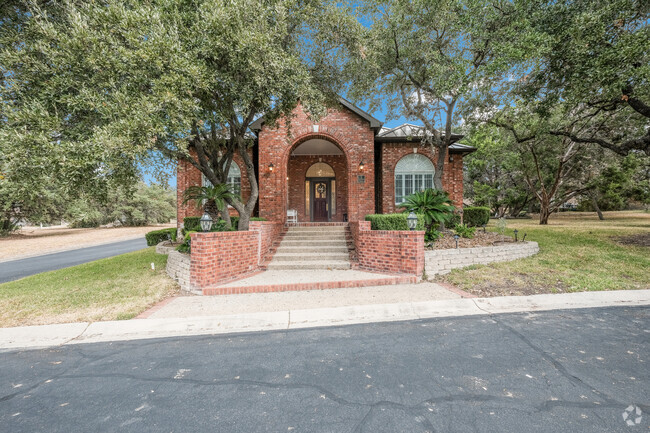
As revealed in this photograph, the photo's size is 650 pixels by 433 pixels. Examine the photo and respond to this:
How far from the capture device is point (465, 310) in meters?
4.43

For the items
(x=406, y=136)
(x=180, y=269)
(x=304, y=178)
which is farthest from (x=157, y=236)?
(x=406, y=136)

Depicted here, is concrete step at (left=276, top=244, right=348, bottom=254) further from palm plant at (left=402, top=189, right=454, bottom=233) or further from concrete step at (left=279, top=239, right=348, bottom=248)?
palm plant at (left=402, top=189, right=454, bottom=233)

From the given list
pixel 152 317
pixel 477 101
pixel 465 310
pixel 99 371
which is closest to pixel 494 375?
pixel 465 310

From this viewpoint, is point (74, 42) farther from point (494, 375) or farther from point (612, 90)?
point (612, 90)

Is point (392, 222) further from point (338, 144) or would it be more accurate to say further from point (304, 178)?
point (304, 178)

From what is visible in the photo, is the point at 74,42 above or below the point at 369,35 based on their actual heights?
below

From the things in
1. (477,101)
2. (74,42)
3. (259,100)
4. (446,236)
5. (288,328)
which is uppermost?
(477,101)

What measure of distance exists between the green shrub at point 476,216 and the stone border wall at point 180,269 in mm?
11771

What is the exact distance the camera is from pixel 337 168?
13750mm

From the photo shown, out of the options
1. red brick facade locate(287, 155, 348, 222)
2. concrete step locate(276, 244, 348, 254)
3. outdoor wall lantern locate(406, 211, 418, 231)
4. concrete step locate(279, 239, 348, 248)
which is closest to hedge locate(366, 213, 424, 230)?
outdoor wall lantern locate(406, 211, 418, 231)

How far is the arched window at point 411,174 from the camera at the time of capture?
12086 millimetres

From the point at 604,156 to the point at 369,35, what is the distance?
20.1m
